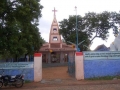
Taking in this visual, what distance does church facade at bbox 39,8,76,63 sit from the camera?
137 feet

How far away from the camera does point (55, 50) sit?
137 feet

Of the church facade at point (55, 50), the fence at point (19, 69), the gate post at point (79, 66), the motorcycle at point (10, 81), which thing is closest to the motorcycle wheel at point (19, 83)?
the motorcycle at point (10, 81)

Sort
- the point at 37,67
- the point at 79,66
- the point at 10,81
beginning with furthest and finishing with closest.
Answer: the point at 79,66
the point at 37,67
the point at 10,81

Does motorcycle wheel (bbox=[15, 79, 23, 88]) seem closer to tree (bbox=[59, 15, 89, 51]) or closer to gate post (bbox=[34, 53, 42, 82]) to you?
gate post (bbox=[34, 53, 42, 82])

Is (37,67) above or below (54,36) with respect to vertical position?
below

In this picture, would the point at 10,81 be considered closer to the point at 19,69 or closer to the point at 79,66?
the point at 19,69

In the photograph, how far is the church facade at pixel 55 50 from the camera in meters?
41.9

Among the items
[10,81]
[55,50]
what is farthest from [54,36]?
[10,81]

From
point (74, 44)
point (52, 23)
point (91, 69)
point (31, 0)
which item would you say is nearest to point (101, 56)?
point (91, 69)

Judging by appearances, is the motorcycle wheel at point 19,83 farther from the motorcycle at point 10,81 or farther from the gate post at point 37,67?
the gate post at point 37,67

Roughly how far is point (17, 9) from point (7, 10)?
0.75 m

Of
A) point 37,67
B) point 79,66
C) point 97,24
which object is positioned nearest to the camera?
point 37,67

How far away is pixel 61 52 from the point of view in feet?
139

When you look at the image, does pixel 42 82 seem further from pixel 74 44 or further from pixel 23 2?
pixel 74 44
